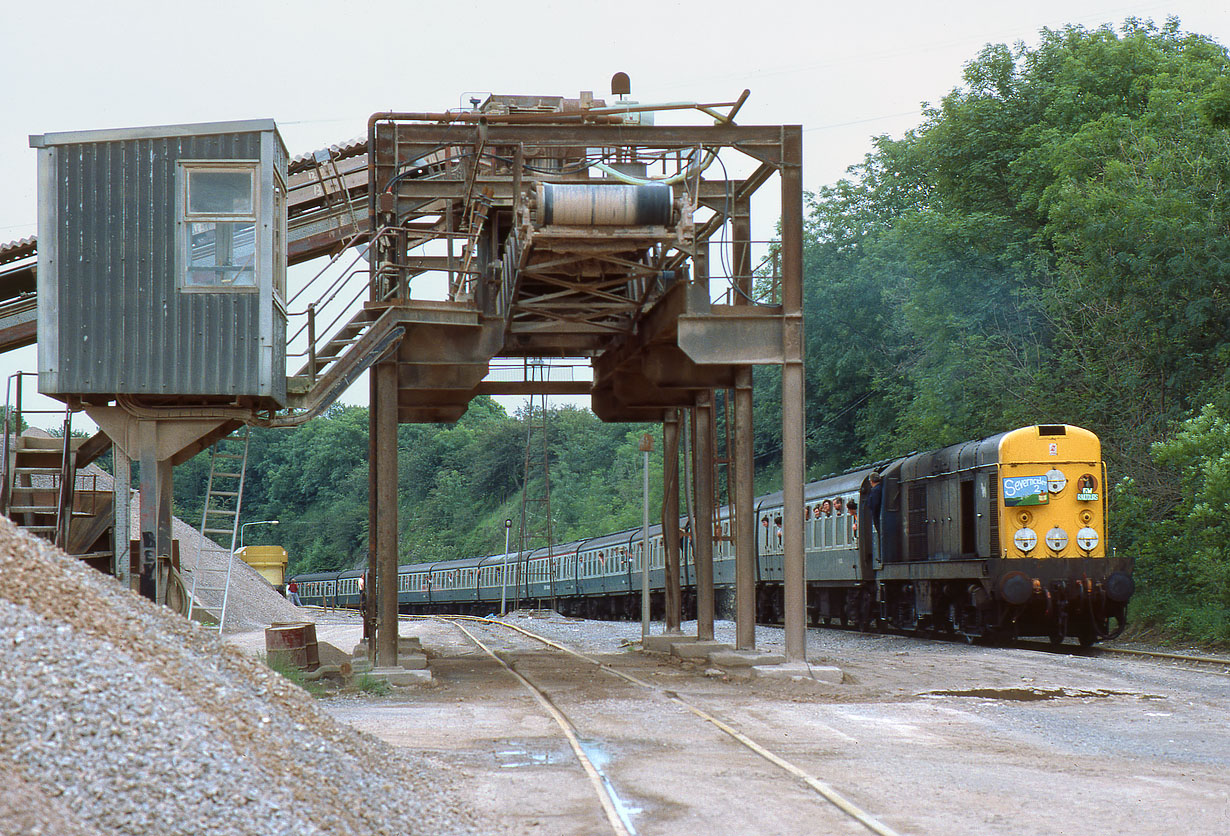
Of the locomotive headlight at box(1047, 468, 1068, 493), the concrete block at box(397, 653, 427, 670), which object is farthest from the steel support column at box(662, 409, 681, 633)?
the locomotive headlight at box(1047, 468, 1068, 493)

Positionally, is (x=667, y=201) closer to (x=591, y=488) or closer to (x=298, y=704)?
(x=298, y=704)

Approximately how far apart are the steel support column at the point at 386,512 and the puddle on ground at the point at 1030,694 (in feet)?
22.0

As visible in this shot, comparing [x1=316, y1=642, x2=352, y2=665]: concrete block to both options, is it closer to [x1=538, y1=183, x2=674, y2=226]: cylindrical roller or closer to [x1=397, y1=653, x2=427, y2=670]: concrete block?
[x1=397, y1=653, x2=427, y2=670]: concrete block

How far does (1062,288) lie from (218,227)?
2540cm

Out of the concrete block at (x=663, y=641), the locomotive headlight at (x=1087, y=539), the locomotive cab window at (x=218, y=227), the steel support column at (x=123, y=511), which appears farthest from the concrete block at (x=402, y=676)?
the locomotive headlight at (x=1087, y=539)


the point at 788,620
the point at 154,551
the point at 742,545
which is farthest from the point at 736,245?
the point at 154,551

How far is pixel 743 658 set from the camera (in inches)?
672

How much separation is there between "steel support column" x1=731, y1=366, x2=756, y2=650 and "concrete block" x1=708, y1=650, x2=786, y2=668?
300 millimetres

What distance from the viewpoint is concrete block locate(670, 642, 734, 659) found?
19578 millimetres

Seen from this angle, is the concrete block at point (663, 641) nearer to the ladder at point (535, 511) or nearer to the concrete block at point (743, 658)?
the concrete block at point (743, 658)

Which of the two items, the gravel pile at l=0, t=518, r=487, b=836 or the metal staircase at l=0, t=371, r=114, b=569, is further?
the metal staircase at l=0, t=371, r=114, b=569

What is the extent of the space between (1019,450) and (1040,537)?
1389 mm

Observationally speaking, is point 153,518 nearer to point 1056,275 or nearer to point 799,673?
point 799,673

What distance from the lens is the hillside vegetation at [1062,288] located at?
25766mm
